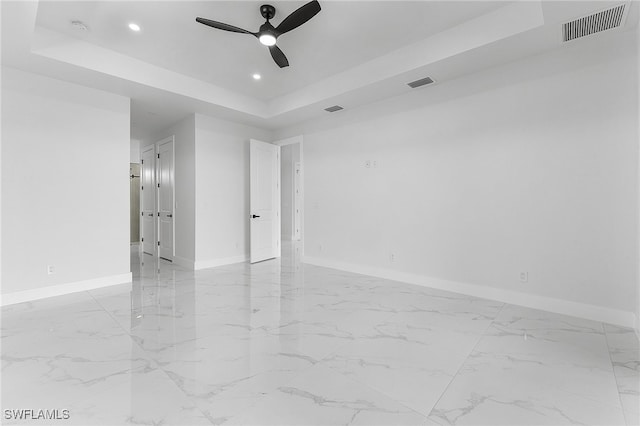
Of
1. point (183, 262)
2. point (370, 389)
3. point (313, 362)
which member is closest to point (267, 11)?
point (313, 362)

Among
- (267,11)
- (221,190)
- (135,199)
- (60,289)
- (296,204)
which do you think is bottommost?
(60,289)

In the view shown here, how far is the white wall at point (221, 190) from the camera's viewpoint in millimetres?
5398

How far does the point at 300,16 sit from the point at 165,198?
4958mm

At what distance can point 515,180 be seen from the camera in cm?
347

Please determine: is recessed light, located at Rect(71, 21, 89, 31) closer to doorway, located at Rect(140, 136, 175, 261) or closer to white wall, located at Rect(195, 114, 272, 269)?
Answer: white wall, located at Rect(195, 114, 272, 269)

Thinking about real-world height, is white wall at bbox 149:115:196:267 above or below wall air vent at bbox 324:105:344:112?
below

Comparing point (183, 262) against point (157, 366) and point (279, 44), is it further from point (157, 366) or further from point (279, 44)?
point (279, 44)

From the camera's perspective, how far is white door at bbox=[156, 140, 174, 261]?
6046mm

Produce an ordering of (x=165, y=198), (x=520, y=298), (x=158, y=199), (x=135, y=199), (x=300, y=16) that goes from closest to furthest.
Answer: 1. (x=300, y=16)
2. (x=520, y=298)
3. (x=165, y=198)
4. (x=158, y=199)
5. (x=135, y=199)

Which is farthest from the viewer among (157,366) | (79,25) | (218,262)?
(218,262)

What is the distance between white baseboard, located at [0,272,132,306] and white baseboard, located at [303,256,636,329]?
12.0 ft

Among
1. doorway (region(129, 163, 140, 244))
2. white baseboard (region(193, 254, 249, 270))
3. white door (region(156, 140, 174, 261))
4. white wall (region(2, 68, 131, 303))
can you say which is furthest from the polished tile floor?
doorway (region(129, 163, 140, 244))

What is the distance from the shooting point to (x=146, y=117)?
5414 millimetres

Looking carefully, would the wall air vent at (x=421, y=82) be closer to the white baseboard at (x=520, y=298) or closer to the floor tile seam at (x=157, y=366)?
the white baseboard at (x=520, y=298)
